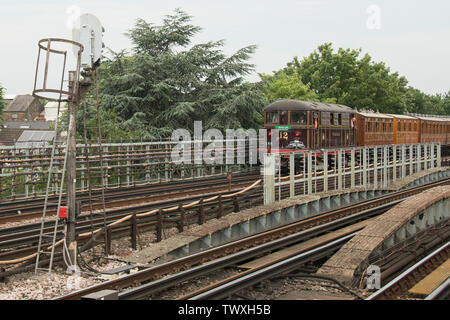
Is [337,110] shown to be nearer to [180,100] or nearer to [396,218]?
[180,100]

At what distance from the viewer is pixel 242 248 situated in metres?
12.7

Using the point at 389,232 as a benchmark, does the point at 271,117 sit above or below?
above

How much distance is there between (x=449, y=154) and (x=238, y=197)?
38559 millimetres

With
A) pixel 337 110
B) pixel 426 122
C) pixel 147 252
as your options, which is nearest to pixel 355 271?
pixel 147 252

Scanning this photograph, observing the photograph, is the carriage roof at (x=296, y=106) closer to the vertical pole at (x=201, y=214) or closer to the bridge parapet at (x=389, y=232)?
the bridge parapet at (x=389, y=232)

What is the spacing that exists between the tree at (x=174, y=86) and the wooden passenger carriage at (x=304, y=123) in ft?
14.9

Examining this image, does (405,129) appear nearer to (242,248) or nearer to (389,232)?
(389,232)

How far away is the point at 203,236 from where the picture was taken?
12.9 m

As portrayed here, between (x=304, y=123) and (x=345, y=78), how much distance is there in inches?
1472

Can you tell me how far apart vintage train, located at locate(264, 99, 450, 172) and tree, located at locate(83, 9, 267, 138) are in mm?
4884

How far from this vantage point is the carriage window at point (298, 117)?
2634 cm

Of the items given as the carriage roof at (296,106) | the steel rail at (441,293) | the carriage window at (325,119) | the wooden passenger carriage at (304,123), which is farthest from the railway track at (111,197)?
the steel rail at (441,293)

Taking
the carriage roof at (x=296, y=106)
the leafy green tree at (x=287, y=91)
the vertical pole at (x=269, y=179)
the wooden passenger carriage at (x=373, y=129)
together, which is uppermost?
the leafy green tree at (x=287, y=91)

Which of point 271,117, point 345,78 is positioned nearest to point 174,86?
point 271,117
